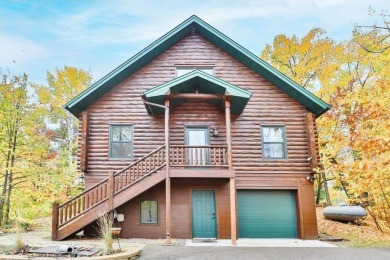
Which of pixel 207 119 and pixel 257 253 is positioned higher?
pixel 207 119

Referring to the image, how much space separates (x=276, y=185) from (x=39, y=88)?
79.3 ft

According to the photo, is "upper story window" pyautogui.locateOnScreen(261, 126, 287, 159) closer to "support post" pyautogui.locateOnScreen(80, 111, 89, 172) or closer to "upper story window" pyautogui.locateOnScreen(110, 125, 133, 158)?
"upper story window" pyautogui.locateOnScreen(110, 125, 133, 158)

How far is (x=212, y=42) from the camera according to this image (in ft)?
48.6

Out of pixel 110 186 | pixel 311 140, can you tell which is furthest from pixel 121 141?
pixel 311 140

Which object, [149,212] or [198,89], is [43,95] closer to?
[198,89]

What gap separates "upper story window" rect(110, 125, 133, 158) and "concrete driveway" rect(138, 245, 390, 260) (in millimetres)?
4511

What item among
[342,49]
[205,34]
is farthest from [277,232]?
[342,49]

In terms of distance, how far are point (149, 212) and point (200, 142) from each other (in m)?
3.59

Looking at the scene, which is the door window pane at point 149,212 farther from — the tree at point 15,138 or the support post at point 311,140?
the support post at point 311,140

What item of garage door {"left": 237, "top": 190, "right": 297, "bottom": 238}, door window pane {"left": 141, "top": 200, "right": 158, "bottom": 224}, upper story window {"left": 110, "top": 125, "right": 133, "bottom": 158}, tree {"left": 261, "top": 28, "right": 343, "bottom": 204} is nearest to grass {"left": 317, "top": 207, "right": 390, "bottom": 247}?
garage door {"left": 237, "top": 190, "right": 297, "bottom": 238}

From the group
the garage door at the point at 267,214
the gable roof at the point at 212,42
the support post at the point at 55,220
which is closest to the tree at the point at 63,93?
the gable roof at the point at 212,42

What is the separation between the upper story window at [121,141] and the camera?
1335cm

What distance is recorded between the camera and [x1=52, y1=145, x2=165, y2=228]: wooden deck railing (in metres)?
11.3

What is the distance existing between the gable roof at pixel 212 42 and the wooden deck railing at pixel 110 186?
3.74 meters
